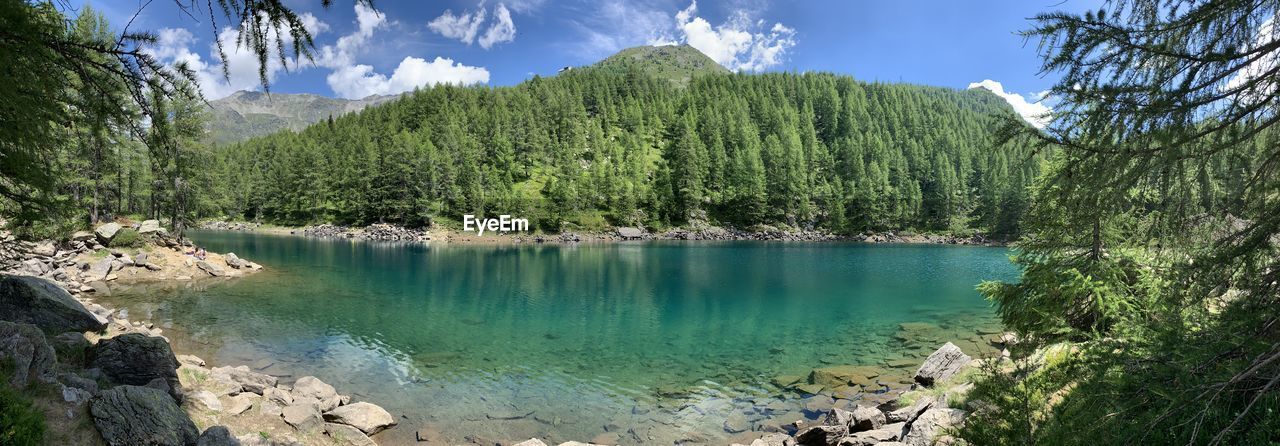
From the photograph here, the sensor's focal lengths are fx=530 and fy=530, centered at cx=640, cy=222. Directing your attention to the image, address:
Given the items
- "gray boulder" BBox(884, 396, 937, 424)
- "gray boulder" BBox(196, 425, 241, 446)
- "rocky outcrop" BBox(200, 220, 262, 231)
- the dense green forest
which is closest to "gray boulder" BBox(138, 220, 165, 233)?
the dense green forest

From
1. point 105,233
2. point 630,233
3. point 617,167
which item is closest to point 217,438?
point 105,233

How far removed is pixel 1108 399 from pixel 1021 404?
2.70 meters

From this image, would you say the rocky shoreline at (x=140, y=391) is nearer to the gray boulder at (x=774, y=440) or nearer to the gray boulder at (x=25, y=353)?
the gray boulder at (x=25, y=353)

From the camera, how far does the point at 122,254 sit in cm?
3256

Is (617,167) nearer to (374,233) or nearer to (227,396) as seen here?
(374,233)

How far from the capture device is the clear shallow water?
1501 cm

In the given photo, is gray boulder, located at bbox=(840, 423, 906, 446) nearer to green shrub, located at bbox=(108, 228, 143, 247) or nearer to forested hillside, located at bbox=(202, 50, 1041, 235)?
green shrub, located at bbox=(108, 228, 143, 247)

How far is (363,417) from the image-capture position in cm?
1296

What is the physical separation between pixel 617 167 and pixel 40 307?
115643 mm

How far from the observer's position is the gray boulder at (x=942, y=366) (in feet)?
51.9

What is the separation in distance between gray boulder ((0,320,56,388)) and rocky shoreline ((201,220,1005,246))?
8541cm

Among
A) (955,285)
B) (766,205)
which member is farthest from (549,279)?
(766,205)

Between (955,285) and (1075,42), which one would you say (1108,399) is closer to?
(1075,42)

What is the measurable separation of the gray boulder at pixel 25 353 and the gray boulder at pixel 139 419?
0.88 meters
